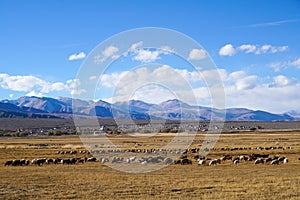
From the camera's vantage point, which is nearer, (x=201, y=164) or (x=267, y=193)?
(x=267, y=193)

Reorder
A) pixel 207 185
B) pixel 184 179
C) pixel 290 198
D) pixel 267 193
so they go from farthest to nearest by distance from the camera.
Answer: pixel 184 179 < pixel 207 185 < pixel 267 193 < pixel 290 198

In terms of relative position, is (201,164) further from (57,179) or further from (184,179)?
(57,179)

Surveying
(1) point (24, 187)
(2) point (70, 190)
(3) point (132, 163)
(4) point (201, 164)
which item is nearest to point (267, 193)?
(2) point (70, 190)

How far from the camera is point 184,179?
27953 millimetres

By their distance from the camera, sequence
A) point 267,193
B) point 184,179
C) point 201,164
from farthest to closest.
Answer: point 201,164 < point 184,179 < point 267,193

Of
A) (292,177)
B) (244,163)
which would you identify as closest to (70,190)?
(292,177)

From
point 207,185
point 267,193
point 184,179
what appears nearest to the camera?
point 267,193

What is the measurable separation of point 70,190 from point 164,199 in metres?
5.80

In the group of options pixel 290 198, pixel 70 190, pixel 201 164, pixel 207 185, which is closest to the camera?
pixel 290 198

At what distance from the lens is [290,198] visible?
65.1ft

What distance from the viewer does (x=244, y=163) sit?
40875 millimetres

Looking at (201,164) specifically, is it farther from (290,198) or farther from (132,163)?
(290,198)

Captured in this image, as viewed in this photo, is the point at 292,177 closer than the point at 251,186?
No

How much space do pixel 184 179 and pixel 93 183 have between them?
589cm
